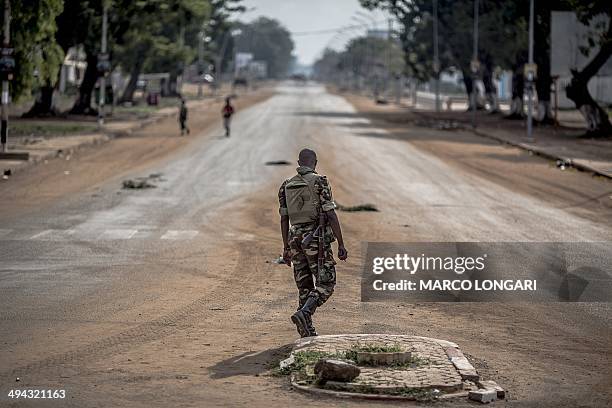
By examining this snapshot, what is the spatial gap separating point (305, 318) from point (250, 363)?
0.93 m

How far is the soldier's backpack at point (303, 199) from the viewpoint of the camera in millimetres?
12195

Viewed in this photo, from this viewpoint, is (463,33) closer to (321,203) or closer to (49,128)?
(49,128)

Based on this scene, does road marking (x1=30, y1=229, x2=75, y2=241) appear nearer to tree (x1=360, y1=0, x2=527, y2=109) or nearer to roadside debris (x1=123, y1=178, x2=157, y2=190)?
roadside debris (x1=123, y1=178, x2=157, y2=190)

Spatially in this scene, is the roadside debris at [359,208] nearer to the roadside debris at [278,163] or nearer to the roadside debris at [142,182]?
the roadside debris at [142,182]

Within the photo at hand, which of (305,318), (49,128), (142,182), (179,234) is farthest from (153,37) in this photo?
(305,318)

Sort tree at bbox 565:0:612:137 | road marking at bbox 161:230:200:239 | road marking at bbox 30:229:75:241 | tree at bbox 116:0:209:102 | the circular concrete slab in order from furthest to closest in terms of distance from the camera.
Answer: tree at bbox 116:0:209:102 < tree at bbox 565:0:612:137 < road marking at bbox 161:230:200:239 < road marking at bbox 30:229:75:241 < the circular concrete slab

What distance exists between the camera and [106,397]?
32.6 feet

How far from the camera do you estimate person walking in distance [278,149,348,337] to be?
12.2m

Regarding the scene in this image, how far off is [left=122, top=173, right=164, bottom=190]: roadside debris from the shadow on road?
771 inches

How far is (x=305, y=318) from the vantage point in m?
12.1

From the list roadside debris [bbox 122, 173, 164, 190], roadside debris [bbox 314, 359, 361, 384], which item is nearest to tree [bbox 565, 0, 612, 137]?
roadside debris [bbox 122, 173, 164, 190]

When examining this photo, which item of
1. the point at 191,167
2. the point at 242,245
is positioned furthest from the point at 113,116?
the point at 242,245

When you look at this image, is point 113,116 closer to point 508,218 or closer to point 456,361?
point 508,218

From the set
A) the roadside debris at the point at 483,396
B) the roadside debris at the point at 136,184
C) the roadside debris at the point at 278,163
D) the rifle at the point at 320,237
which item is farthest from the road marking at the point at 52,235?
the roadside debris at the point at 278,163
